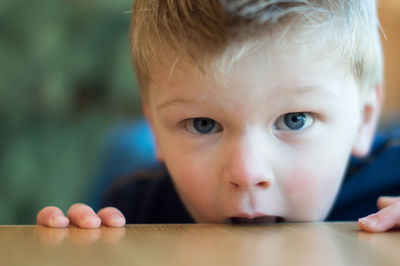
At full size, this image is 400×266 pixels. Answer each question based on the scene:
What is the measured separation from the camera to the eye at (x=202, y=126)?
78 cm

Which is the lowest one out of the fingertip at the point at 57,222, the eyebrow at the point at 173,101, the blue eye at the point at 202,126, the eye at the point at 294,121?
the fingertip at the point at 57,222

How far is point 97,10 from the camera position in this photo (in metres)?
1.77

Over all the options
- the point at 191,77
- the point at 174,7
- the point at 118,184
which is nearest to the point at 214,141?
the point at 191,77

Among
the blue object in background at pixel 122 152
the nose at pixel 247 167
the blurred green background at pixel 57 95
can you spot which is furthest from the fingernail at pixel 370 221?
the blurred green background at pixel 57 95

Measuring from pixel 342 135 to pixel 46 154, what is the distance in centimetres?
122

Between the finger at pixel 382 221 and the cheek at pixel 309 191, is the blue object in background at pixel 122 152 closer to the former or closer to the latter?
the cheek at pixel 309 191

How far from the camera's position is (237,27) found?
2.17 ft

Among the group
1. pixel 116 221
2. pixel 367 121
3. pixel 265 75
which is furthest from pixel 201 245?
pixel 367 121

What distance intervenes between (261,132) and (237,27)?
16 cm

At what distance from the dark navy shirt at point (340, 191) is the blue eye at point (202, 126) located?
0.44 m

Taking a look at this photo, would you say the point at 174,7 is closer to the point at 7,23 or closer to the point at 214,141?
the point at 214,141

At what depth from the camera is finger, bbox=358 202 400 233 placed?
1.94 feet

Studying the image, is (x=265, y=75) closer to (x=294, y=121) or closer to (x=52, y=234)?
(x=294, y=121)

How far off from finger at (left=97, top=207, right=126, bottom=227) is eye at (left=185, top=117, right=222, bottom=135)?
7.6 inches
